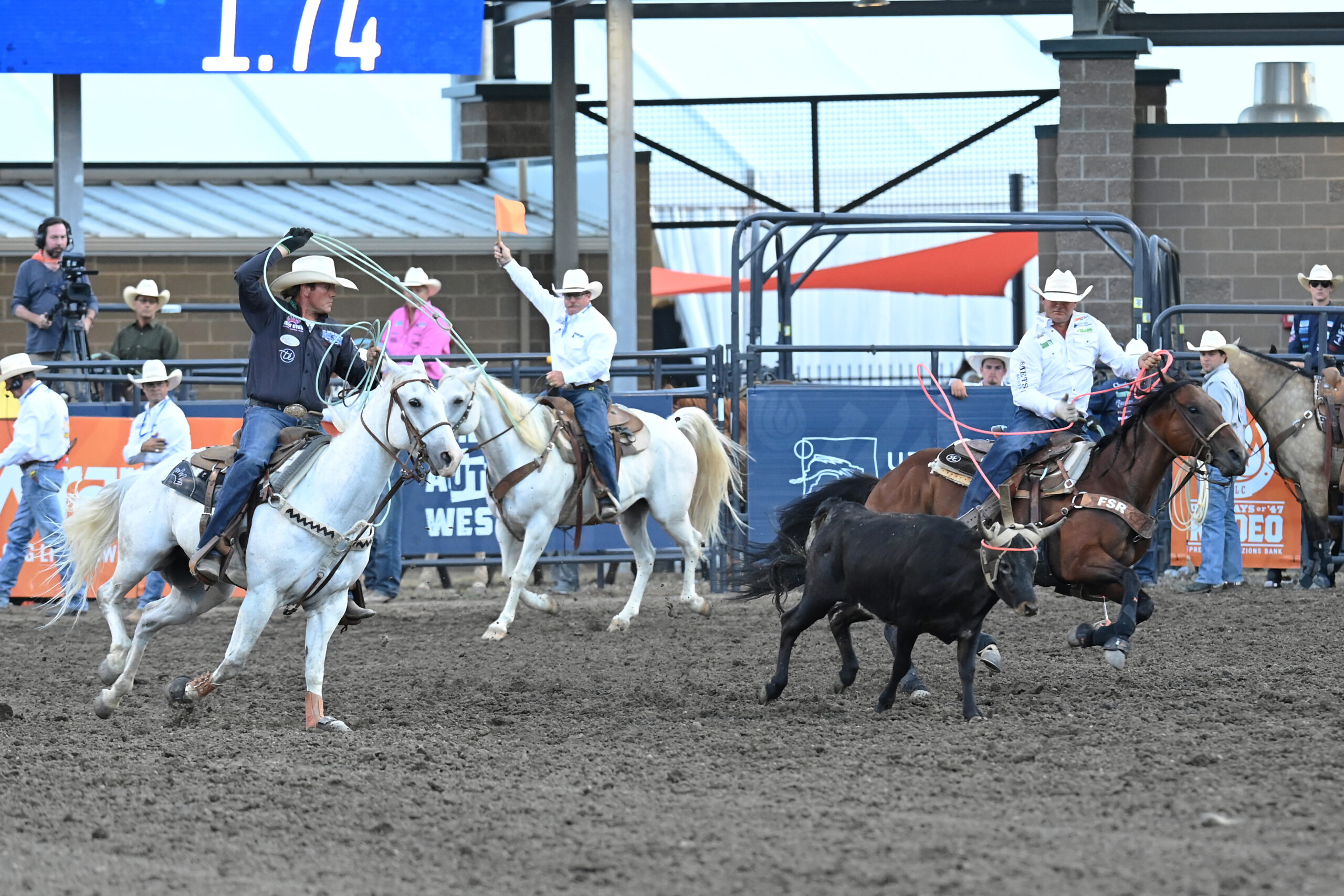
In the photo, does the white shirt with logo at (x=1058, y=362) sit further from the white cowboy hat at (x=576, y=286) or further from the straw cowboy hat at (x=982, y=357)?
the straw cowboy hat at (x=982, y=357)

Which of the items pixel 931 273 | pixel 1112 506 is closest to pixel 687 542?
pixel 1112 506

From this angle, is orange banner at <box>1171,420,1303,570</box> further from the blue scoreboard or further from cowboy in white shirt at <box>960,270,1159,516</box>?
the blue scoreboard

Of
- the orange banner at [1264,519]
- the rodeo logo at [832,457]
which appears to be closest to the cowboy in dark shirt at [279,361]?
the rodeo logo at [832,457]

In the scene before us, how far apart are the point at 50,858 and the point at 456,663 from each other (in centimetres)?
423

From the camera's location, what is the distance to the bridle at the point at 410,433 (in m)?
6.86

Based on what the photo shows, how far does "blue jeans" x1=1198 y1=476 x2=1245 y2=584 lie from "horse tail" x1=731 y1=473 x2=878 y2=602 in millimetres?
4531

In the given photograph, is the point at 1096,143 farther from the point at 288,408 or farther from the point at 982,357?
the point at 288,408

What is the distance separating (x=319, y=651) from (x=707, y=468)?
492 cm

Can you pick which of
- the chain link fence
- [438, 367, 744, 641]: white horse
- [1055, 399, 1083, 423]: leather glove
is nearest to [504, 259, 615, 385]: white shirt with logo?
[438, 367, 744, 641]: white horse

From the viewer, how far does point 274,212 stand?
18328 millimetres

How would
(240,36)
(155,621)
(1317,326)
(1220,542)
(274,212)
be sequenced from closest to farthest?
(155,621) → (1220,542) → (1317,326) → (240,36) → (274,212)

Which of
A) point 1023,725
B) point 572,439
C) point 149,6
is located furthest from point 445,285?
point 1023,725

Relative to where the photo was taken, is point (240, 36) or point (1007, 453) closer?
point (1007, 453)

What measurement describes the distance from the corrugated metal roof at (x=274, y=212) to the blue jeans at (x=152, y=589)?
6.02 metres
